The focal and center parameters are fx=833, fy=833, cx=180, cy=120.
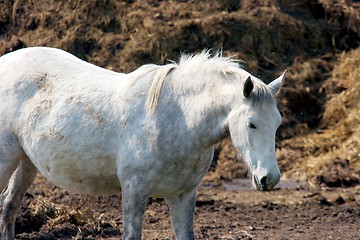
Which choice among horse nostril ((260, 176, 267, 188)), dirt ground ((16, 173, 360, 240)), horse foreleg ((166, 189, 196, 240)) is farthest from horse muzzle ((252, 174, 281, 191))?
dirt ground ((16, 173, 360, 240))

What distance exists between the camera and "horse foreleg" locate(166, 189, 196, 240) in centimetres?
570

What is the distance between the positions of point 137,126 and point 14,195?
1415 millimetres

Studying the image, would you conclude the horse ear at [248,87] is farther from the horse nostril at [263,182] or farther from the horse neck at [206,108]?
the horse nostril at [263,182]

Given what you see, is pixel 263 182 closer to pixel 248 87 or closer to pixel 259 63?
pixel 248 87

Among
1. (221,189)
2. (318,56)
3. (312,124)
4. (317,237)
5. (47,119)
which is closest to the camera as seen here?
(47,119)

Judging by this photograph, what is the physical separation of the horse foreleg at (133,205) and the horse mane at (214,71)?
497 mm

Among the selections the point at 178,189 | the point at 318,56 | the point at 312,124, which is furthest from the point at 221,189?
the point at 178,189

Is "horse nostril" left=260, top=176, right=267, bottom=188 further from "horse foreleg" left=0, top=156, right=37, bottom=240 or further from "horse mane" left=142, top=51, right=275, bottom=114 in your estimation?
"horse foreleg" left=0, top=156, right=37, bottom=240

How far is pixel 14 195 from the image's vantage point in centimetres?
637

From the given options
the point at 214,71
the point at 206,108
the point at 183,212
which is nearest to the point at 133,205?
the point at 183,212

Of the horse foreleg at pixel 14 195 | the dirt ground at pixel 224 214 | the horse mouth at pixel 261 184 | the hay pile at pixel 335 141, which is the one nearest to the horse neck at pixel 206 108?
the horse mouth at pixel 261 184

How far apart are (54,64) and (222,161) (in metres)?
5.06

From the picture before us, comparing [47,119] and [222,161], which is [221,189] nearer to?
[222,161]

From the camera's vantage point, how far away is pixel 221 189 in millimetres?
10133
